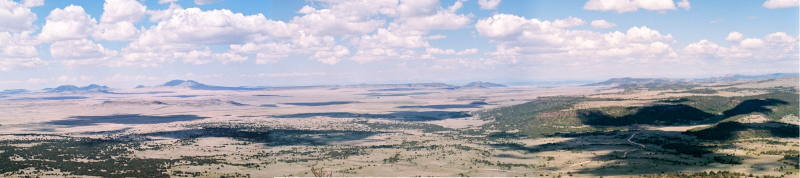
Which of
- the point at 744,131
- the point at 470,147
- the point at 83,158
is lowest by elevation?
the point at 470,147

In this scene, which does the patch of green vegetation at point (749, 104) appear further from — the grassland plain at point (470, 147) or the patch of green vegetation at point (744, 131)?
the patch of green vegetation at point (744, 131)

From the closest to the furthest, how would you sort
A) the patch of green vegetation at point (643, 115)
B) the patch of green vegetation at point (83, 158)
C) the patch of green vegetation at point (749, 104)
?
the patch of green vegetation at point (83, 158) < the patch of green vegetation at point (749, 104) < the patch of green vegetation at point (643, 115)

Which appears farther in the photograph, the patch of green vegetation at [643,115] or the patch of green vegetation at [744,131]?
the patch of green vegetation at [643,115]

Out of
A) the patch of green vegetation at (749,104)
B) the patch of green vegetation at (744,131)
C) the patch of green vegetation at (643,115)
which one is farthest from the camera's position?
the patch of green vegetation at (643,115)

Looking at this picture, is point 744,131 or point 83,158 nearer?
point 83,158

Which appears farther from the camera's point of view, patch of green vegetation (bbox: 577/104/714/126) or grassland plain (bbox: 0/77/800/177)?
patch of green vegetation (bbox: 577/104/714/126)

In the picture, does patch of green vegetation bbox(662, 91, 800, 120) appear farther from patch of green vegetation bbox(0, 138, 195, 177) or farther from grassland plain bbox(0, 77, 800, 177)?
patch of green vegetation bbox(0, 138, 195, 177)

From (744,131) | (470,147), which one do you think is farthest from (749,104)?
(470,147)

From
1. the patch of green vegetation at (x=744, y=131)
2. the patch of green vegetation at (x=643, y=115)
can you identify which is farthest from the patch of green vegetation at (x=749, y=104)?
the patch of green vegetation at (x=744, y=131)

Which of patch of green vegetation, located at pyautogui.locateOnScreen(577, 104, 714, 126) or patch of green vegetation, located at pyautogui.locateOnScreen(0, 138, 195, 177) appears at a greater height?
patch of green vegetation, located at pyautogui.locateOnScreen(577, 104, 714, 126)

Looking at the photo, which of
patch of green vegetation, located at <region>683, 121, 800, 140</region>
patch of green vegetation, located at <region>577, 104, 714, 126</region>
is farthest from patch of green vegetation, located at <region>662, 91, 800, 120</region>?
patch of green vegetation, located at <region>683, 121, 800, 140</region>

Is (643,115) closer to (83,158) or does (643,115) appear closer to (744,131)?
(744,131)

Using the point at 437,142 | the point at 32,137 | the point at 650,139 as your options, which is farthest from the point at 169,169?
the point at 650,139
